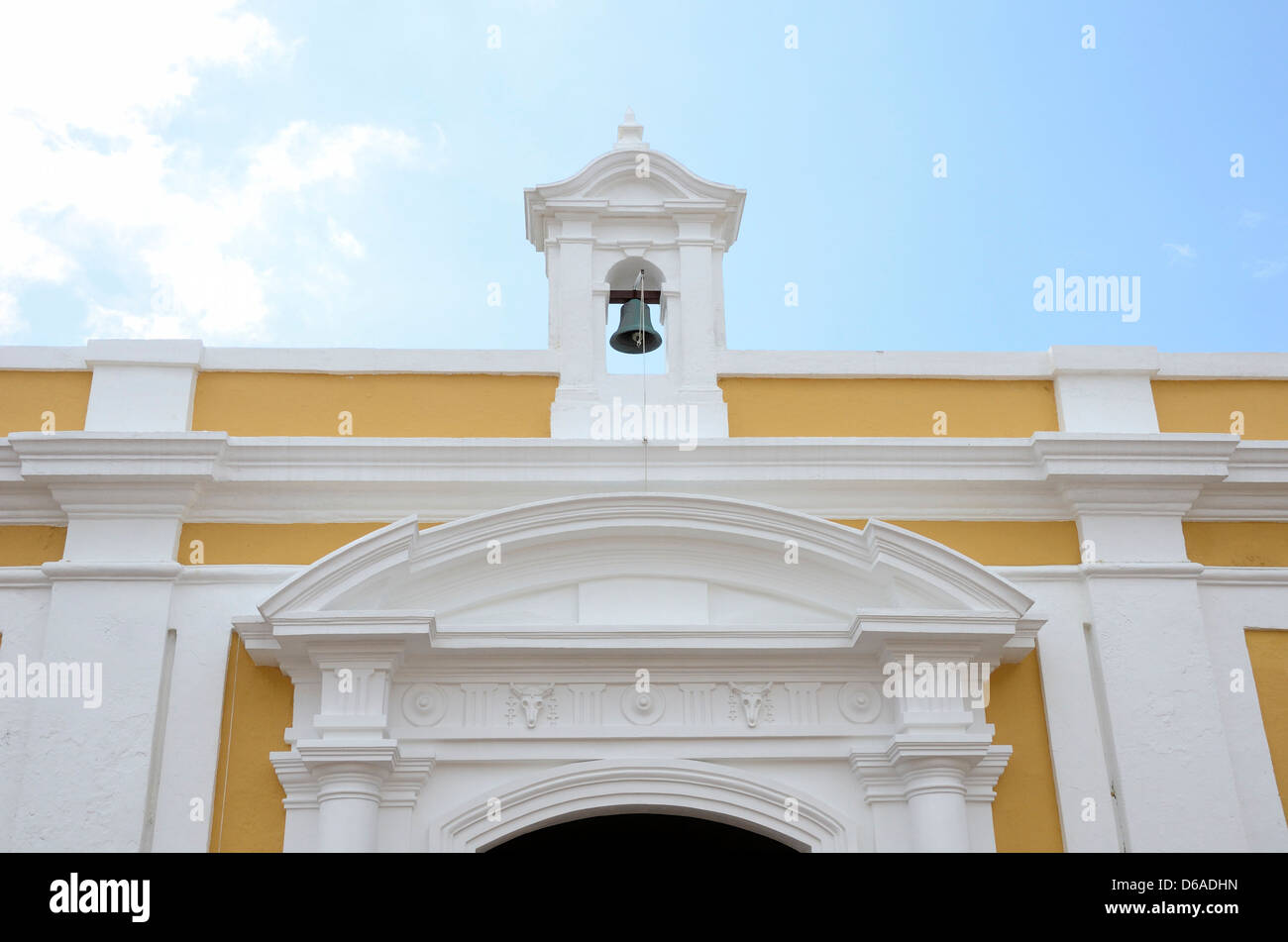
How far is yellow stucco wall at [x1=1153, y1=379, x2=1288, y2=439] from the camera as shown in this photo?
8.02 meters

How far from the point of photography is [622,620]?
7320 mm

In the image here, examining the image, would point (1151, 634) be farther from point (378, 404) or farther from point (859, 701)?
point (378, 404)

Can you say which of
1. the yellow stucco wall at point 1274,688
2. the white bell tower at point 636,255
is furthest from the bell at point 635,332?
the yellow stucco wall at point 1274,688

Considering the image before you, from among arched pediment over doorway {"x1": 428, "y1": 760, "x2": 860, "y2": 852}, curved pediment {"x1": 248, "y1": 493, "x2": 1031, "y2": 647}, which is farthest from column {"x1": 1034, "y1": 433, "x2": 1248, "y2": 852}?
arched pediment over doorway {"x1": 428, "y1": 760, "x2": 860, "y2": 852}

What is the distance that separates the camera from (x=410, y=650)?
703 cm

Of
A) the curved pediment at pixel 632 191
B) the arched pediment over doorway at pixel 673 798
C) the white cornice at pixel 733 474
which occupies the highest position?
the curved pediment at pixel 632 191

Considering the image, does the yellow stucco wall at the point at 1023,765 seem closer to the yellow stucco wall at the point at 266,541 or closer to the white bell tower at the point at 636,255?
the white bell tower at the point at 636,255

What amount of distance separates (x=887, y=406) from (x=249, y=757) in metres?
3.93

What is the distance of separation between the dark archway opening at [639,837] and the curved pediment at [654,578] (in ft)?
7.31

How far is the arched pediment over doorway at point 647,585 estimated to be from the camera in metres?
7.00

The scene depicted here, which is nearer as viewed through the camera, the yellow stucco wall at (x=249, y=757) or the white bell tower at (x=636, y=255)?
the yellow stucco wall at (x=249, y=757)

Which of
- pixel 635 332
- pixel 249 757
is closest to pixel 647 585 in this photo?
pixel 635 332
